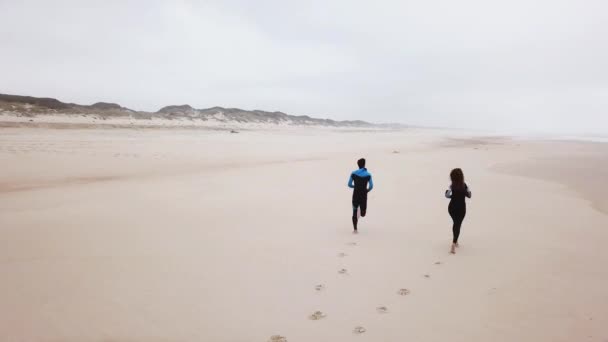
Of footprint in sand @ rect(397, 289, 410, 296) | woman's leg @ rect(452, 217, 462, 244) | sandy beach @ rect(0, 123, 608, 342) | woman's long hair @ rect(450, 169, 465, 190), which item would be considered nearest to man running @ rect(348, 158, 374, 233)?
sandy beach @ rect(0, 123, 608, 342)

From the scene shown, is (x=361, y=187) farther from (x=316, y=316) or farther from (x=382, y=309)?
(x=316, y=316)

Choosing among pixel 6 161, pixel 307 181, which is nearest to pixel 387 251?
pixel 307 181

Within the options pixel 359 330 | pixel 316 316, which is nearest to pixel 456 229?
pixel 359 330

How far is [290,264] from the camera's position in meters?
5.49

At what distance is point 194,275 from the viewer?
196 inches

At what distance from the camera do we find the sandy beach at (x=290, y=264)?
381cm

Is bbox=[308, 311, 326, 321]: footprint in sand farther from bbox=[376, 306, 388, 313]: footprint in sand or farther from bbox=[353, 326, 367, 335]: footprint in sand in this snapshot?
bbox=[376, 306, 388, 313]: footprint in sand

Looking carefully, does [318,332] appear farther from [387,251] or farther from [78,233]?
[78,233]

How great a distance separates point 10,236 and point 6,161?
10195 mm

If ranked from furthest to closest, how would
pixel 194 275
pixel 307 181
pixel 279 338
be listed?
pixel 307 181 → pixel 194 275 → pixel 279 338

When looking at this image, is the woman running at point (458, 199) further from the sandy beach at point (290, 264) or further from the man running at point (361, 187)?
the man running at point (361, 187)

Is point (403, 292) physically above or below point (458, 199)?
below

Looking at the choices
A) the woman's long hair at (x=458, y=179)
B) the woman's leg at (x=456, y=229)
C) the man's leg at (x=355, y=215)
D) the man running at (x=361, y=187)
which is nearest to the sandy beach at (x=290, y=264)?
the woman's leg at (x=456, y=229)

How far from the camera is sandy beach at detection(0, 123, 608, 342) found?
381 centimetres
